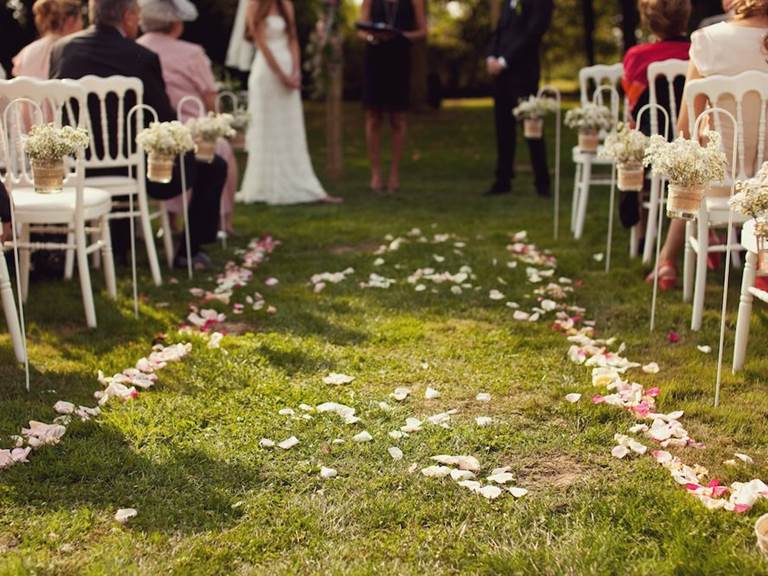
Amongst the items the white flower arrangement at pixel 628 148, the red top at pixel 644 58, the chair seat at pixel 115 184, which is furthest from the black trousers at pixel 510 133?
the chair seat at pixel 115 184

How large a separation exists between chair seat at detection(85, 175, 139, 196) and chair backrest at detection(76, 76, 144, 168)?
9 centimetres

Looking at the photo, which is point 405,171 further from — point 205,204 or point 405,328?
point 405,328

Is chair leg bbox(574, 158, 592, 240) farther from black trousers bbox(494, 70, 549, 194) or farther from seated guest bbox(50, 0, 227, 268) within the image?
seated guest bbox(50, 0, 227, 268)

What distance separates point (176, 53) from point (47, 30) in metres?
0.91

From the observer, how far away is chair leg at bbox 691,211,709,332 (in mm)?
4816

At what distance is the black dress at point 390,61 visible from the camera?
32.4 ft

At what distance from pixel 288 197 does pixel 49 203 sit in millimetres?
4905

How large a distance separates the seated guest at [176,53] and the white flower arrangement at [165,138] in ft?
5.01

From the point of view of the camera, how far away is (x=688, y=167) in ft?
13.0

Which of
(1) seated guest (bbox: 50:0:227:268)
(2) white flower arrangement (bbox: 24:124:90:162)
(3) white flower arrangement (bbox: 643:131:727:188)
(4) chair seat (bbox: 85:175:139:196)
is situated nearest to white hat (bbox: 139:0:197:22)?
(1) seated guest (bbox: 50:0:227:268)

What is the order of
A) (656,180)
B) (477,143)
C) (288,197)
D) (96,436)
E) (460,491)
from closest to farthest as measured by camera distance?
(460,491), (96,436), (656,180), (288,197), (477,143)

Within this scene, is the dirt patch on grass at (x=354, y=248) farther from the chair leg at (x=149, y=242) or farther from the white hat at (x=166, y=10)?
the white hat at (x=166, y=10)

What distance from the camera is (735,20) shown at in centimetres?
486

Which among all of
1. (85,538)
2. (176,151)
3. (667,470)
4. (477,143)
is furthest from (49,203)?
(477,143)
